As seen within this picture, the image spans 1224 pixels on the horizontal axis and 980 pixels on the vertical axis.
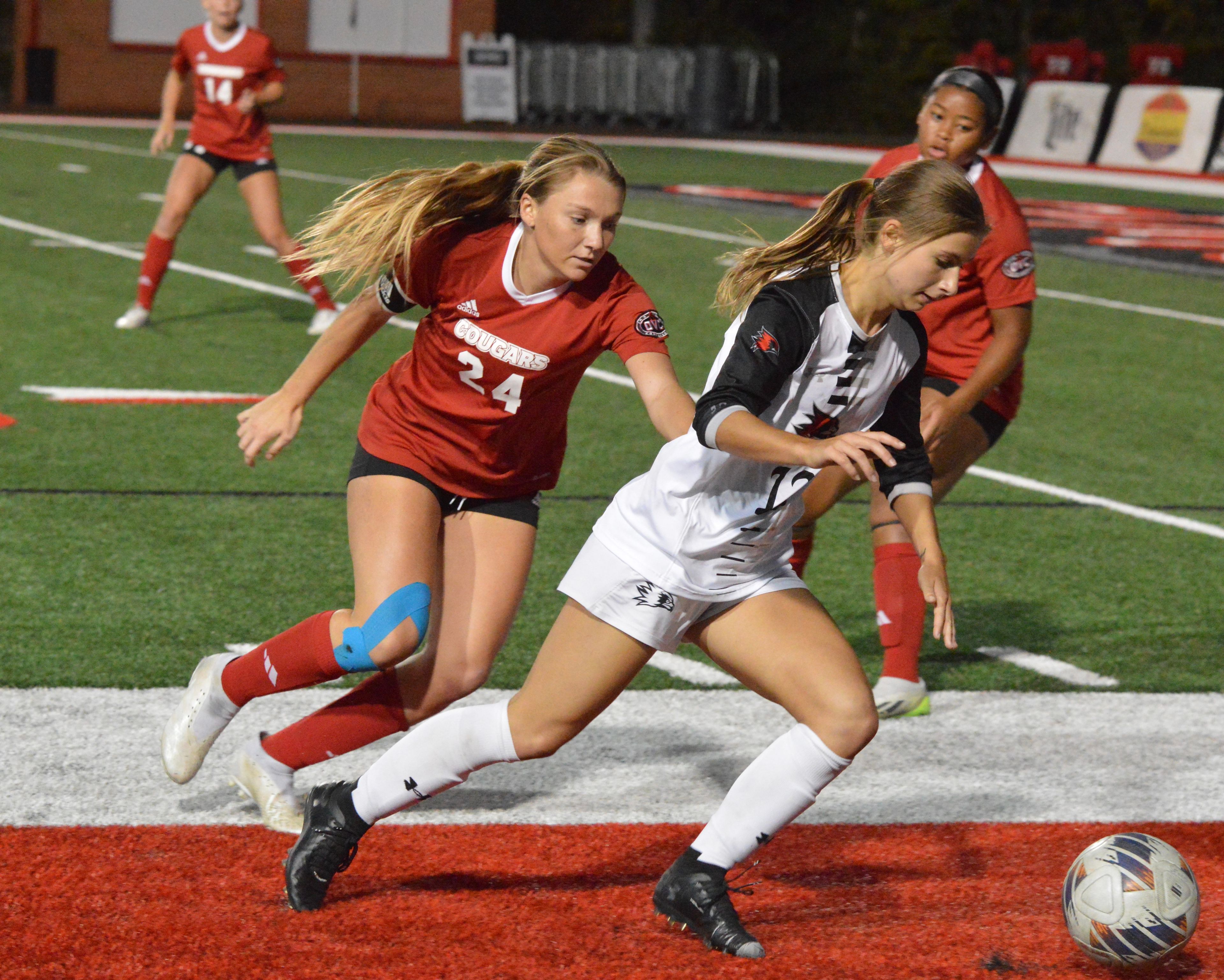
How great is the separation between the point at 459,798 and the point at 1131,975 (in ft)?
5.89

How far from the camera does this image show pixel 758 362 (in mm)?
3455

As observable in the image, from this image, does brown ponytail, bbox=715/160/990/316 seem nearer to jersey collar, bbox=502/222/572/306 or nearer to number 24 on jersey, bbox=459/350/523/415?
jersey collar, bbox=502/222/572/306

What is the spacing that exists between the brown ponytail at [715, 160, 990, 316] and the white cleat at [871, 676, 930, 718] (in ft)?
6.31

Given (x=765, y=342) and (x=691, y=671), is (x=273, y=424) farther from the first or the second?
(x=691, y=671)

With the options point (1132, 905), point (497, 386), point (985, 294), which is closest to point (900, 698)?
point (985, 294)

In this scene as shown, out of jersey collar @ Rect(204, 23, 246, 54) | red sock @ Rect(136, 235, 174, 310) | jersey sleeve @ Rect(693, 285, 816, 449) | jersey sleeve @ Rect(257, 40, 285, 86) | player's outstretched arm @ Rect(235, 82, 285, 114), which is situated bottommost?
red sock @ Rect(136, 235, 174, 310)

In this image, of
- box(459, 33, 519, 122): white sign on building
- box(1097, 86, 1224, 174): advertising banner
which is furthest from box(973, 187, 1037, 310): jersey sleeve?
box(459, 33, 519, 122): white sign on building

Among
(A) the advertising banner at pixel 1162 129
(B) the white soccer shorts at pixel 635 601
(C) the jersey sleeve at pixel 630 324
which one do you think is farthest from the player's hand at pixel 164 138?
(A) the advertising banner at pixel 1162 129

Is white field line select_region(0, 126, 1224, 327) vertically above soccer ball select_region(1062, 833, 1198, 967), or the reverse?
white field line select_region(0, 126, 1224, 327)

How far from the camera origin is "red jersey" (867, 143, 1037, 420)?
543 centimetres

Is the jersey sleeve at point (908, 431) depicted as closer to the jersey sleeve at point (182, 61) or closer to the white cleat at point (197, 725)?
the white cleat at point (197, 725)

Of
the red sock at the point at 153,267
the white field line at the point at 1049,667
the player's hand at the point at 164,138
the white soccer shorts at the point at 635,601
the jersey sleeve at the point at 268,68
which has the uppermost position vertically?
the jersey sleeve at the point at 268,68

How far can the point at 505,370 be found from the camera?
4137 mm

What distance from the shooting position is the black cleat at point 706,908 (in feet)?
11.8
